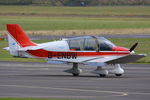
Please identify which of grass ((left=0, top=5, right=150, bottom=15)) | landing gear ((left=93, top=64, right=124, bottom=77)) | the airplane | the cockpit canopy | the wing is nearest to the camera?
the wing

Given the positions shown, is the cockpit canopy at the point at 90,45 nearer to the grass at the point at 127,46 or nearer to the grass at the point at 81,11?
the grass at the point at 127,46

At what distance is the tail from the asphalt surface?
1252mm

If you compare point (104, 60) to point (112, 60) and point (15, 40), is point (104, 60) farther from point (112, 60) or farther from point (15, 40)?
point (15, 40)

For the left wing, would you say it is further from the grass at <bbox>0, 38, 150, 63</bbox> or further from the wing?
the grass at <bbox>0, 38, 150, 63</bbox>

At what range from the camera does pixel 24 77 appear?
88.0ft

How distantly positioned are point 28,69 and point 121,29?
149 ft

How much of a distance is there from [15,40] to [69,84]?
17.0 feet

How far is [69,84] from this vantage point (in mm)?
23656

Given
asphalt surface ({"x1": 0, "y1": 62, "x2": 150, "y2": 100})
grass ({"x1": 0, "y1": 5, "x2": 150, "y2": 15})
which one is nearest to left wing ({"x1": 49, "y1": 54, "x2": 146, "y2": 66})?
asphalt surface ({"x1": 0, "y1": 62, "x2": 150, "y2": 100})

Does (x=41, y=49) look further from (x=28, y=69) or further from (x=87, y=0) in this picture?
(x=87, y=0)

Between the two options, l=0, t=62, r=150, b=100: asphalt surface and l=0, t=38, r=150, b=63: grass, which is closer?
l=0, t=62, r=150, b=100: asphalt surface

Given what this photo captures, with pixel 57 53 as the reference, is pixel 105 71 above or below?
below

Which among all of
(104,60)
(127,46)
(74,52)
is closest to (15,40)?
(74,52)

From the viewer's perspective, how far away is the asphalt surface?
65.6 feet
